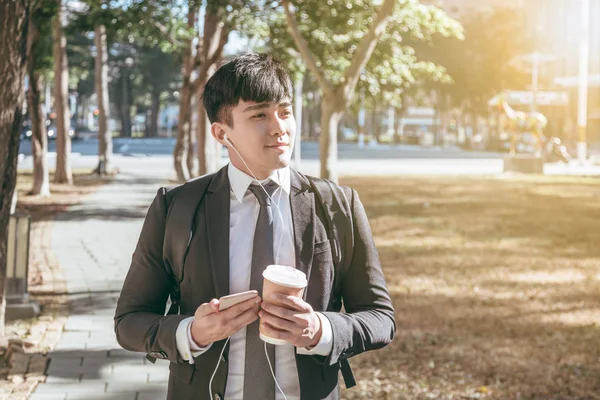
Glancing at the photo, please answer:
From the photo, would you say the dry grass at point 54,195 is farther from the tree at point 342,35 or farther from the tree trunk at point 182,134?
the tree at point 342,35

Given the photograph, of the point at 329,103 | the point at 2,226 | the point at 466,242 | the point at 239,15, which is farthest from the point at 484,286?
the point at 239,15

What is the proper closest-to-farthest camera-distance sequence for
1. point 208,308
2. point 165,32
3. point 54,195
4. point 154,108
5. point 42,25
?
point 208,308, point 42,25, point 165,32, point 54,195, point 154,108

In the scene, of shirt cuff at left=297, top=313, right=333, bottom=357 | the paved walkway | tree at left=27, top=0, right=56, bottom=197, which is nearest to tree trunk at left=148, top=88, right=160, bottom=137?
tree at left=27, top=0, right=56, bottom=197

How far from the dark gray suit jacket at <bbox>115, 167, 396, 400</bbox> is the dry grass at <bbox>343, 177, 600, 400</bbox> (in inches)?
141

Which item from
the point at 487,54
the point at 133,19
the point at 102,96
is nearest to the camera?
the point at 133,19

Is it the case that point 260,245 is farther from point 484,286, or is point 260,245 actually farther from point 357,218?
point 484,286

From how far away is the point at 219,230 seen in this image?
98.9 inches

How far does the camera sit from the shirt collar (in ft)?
8.41

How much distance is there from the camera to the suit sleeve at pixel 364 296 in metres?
2.56

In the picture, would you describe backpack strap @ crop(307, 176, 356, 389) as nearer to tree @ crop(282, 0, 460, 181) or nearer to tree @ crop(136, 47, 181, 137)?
tree @ crop(282, 0, 460, 181)

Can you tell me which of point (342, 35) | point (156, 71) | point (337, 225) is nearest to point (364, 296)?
point (337, 225)

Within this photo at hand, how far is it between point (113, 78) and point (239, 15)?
2213 inches

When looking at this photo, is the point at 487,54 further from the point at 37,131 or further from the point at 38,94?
the point at 38,94

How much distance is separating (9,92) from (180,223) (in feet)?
15.5
